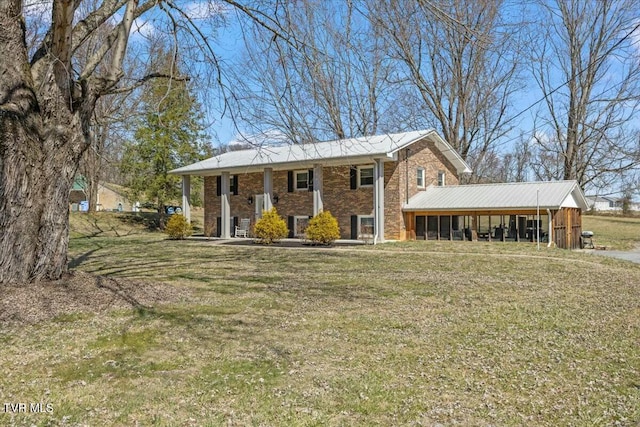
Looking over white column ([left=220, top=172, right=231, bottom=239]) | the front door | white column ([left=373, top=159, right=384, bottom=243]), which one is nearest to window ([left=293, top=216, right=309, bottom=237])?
A: the front door

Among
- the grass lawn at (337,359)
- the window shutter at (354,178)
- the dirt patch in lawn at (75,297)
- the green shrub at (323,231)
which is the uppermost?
the window shutter at (354,178)

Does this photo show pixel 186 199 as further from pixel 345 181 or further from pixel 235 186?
pixel 345 181

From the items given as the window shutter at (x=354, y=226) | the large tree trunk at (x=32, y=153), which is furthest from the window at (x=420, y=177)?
the large tree trunk at (x=32, y=153)

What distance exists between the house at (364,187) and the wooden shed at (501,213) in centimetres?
6

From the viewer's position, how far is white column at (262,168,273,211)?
25141 mm

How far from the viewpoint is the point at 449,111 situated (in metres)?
32.0

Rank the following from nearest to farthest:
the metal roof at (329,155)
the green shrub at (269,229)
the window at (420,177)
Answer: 1. the metal roof at (329,155)
2. the green shrub at (269,229)
3. the window at (420,177)

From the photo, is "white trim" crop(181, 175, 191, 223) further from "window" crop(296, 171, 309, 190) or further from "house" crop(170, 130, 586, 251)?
"window" crop(296, 171, 309, 190)

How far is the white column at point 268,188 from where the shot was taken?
82.5ft

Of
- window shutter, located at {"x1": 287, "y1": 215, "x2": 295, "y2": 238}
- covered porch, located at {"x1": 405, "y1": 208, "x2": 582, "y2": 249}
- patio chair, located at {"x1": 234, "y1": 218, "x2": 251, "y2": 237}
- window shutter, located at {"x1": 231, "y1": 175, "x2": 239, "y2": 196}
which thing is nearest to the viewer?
covered porch, located at {"x1": 405, "y1": 208, "x2": 582, "y2": 249}

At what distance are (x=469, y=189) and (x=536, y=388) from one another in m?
20.8

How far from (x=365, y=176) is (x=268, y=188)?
5350 mm

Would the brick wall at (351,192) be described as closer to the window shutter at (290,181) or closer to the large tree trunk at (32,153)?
the window shutter at (290,181)

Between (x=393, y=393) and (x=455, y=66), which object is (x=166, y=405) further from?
(x=455, y=66)
